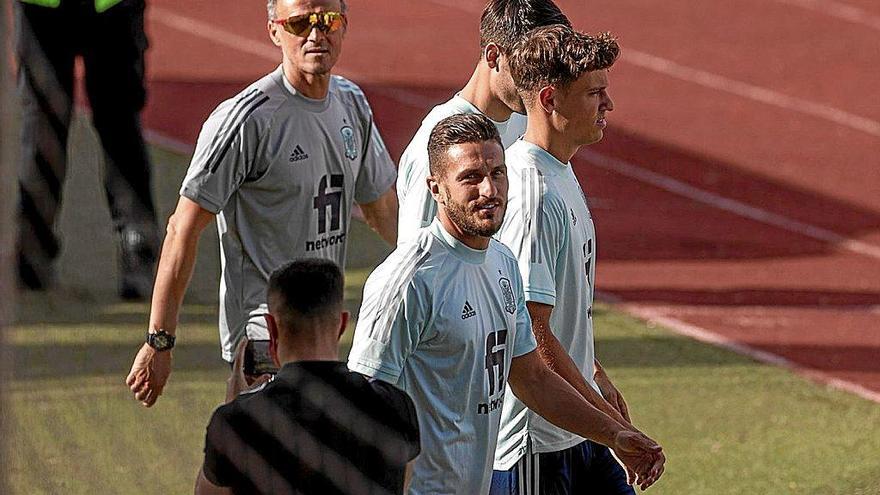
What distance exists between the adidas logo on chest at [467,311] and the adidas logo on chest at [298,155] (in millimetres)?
1356

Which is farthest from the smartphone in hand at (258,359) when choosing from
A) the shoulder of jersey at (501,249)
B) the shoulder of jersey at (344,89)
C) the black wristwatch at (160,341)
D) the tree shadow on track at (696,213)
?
the tree shadow on track at (696,213)

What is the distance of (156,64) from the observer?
1488 centimetres

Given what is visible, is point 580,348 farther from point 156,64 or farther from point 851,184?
point 156,64

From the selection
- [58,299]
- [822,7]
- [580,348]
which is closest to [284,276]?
[580,348]

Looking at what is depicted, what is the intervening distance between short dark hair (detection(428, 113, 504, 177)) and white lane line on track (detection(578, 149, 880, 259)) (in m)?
6.92

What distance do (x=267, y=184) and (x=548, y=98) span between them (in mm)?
1165

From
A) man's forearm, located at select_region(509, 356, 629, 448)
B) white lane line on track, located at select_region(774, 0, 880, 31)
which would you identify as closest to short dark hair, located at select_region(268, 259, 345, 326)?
man's forearm, located at select_region(509, 356, 629, 448)

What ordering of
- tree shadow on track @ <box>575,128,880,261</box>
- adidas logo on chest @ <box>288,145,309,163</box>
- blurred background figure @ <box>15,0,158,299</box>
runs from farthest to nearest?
tree shadow on track @ <box>575,128,880,261</box>
blurred background figure @ <box>15,0,158,299</box>
adidas logo on chest @ <box>288,145,309,163</box>

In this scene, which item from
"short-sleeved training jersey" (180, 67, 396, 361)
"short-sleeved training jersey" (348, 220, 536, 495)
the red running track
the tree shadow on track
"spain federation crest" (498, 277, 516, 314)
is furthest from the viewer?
the tree shadow on track

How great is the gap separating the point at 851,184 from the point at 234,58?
20.1 feet

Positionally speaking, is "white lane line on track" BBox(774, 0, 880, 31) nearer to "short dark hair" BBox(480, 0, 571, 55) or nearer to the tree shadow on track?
the tree shadow on track

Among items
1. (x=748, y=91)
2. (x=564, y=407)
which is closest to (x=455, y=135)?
(x=564, y=407)

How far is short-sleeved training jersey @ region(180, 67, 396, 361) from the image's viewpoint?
5.27 metres

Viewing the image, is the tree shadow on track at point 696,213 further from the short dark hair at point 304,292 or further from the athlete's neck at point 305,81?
the short dark hair at point 304,292
